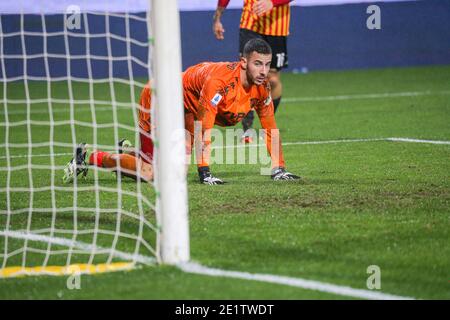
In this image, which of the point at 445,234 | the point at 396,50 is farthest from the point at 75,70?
the point at 445,234

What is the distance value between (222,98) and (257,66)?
0.39 m

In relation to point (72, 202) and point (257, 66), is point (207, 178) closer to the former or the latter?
point (257, 66)

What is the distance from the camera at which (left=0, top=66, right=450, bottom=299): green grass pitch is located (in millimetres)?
4176

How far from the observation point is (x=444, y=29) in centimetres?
2044

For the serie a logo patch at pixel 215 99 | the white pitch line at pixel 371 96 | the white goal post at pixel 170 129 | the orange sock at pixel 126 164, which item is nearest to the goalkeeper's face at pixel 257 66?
the serie a logo patch at pixel 215 99

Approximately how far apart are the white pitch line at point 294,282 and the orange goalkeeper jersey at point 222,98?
2.77 m

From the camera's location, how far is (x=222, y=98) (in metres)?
7.16

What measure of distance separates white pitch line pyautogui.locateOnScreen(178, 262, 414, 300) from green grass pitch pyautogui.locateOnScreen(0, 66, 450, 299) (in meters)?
0.06

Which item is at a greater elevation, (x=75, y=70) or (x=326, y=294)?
(x=75, y=70)

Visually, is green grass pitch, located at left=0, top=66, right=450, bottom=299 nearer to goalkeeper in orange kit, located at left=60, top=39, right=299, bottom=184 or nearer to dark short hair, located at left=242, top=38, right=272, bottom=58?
goalkeeper in orange kit, located at left=60, top=39, right=299, bottom=184

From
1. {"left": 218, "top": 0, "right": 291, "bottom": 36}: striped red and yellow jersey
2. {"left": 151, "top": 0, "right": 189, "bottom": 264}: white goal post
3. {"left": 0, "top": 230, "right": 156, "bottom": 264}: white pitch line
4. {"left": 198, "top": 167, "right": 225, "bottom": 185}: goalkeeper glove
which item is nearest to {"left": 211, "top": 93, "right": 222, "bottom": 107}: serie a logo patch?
{"left": 198, "top": 167, "right": 225, "bottom": 185}: goalkeeper glove

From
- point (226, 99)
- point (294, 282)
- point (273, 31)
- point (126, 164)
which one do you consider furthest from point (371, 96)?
point (294, 282)
